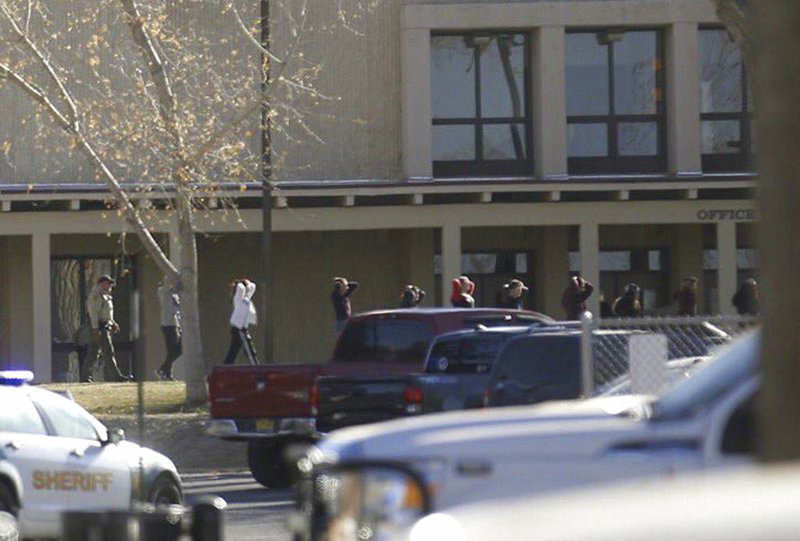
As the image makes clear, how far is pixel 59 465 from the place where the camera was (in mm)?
12352

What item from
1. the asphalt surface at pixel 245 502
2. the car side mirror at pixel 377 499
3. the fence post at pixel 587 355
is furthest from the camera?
the asphalt surface at pixel 245 502

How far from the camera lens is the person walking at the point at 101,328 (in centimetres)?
2920

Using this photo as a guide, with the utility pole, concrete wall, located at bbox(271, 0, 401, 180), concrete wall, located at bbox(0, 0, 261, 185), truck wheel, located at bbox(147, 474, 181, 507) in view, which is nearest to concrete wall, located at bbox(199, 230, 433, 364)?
concrete wall, located at bbox(271, 0, 401, 180)

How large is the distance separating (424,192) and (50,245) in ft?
25.4

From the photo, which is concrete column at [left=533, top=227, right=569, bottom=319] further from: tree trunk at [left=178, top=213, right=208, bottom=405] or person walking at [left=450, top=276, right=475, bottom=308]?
tree trunk at [left=178, top=213, right=208, bottom=405]

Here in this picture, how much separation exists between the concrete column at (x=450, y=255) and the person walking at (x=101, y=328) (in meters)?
6.24

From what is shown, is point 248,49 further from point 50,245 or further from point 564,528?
point 564,528

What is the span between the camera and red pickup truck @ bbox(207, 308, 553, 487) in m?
17.3

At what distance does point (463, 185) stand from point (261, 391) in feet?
45.5

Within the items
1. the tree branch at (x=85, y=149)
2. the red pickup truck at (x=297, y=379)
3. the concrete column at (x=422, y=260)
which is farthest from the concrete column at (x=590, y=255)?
the red pickup truck at (x=297, y=379)

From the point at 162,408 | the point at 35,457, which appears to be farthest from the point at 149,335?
the point at 35,457

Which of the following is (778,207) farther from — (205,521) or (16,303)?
(16,303)

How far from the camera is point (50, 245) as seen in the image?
32.5 m

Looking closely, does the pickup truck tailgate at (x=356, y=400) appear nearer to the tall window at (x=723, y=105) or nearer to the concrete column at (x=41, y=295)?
the concrete column at (x=41, y=295)
